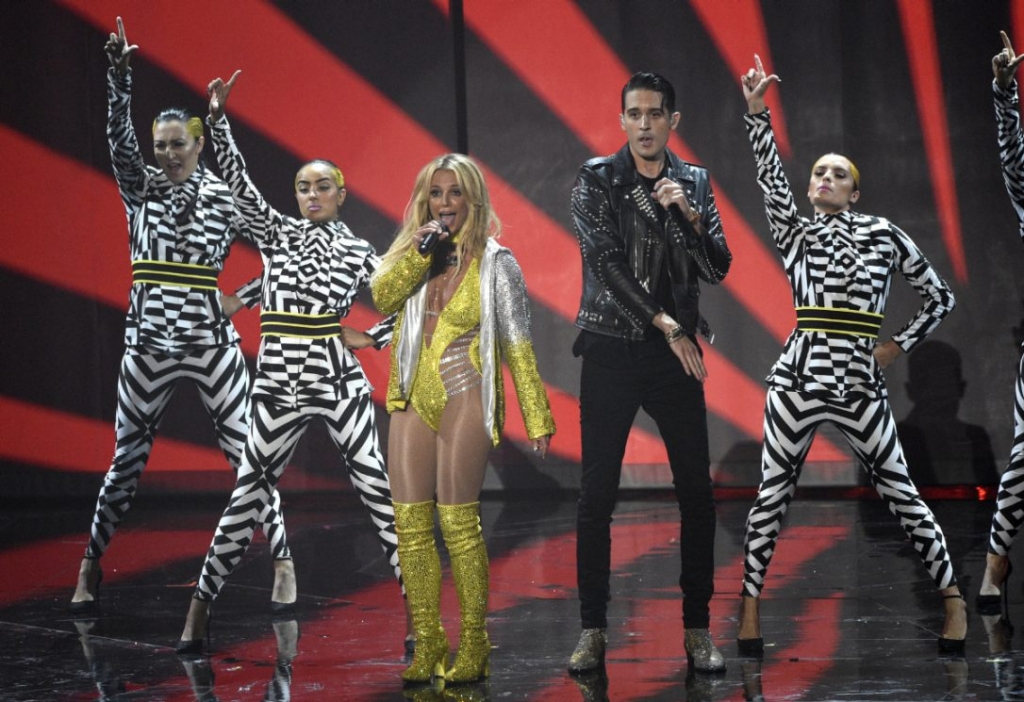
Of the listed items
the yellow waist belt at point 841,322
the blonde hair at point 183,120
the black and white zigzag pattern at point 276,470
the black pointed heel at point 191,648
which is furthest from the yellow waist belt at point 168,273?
the yellow waist belt at point 841,322

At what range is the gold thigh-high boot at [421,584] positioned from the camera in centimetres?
371

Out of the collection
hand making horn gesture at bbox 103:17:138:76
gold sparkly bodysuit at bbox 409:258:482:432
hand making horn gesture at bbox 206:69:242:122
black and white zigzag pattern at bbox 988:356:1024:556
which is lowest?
black and white zigzag pattern at bbox 988:356:1024:556

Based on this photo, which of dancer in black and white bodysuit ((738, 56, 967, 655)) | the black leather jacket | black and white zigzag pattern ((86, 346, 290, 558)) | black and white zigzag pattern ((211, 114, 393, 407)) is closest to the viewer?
the black leather jacket

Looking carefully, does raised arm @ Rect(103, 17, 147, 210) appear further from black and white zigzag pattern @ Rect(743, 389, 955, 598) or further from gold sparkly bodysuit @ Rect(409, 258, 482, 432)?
black and white zigzag pattern @ Rect(743, 389, 955, 598)

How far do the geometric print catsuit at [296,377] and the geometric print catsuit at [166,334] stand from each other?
53 centimetres

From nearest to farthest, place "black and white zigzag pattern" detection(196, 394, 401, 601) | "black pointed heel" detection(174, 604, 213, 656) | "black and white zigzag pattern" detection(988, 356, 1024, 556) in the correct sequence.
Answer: "black pointed heel" detection(174, 604, 213, 656), "black and white zigzag pattern" detection(196, 394, 401, 601), "black and white zigzag pattern" detection(988, 356, 1024, 556)

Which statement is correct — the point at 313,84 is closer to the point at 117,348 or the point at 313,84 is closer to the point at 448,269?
the point at 117,348

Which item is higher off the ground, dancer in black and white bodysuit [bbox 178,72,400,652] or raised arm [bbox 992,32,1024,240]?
raised arm [bbox 992,32,1024,240]

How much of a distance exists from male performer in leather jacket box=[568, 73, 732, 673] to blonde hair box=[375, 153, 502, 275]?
Answer: 1.01ft

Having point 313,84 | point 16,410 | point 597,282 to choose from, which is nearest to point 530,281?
point 313,84

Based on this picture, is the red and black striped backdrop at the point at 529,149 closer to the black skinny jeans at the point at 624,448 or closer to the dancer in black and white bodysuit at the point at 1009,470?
the dancer in black and white bodysuit at the point at 1009,470

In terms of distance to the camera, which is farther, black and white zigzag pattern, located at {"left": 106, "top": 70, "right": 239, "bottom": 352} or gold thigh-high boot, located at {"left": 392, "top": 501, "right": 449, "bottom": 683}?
black and white zigzag pattern, located at {"left": 106, "top": 70, "right": 239, "bottom": 352}

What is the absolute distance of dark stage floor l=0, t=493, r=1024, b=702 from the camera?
3676mm

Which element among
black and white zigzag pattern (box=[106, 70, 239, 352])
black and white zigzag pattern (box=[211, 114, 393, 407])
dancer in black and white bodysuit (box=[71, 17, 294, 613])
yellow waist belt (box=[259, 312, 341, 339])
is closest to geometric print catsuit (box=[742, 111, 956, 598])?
black and white zigzag pattern (box=[211, 114, 393, 407])
